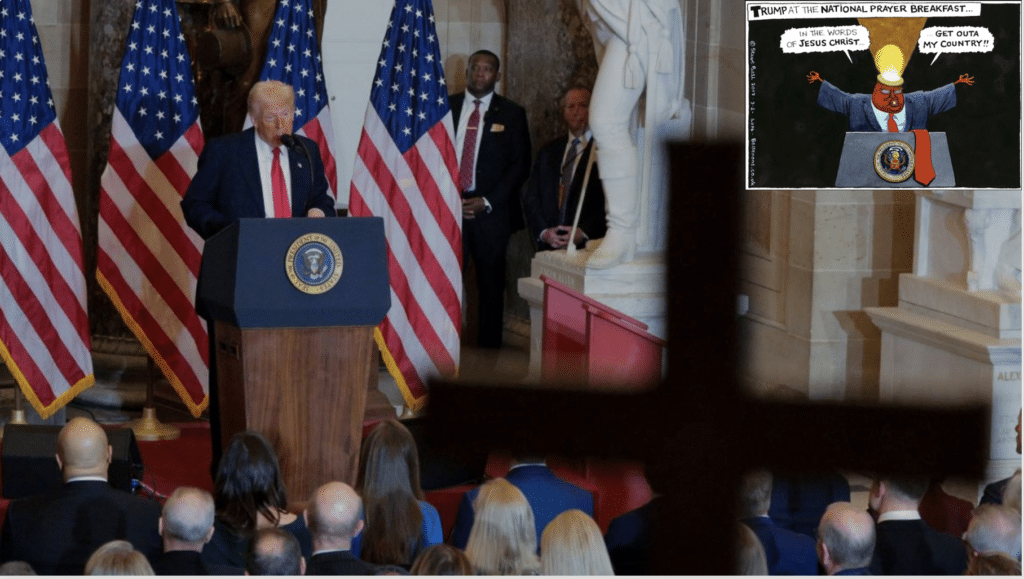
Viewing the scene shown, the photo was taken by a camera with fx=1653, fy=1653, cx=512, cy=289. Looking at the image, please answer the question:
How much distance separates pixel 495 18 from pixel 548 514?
5.75 m

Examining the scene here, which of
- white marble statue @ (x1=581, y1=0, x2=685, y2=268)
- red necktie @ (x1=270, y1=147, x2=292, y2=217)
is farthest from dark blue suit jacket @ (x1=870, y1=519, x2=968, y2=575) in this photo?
white marble statue @ (x1=581, y1=0, x2=685, y2=268)

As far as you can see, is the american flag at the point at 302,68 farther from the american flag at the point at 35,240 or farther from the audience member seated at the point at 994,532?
the audience member seated at the point at 994,532

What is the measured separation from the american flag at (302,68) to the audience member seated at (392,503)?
3.91 meters

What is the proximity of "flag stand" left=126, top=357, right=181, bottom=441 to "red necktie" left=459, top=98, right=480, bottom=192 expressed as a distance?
215cm

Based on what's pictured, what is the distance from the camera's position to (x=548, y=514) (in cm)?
463

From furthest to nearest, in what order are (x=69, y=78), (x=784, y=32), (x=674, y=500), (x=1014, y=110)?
(x=69, y=78), (x=1014, y=110), (x=784, y=32), (x=674, y=500)

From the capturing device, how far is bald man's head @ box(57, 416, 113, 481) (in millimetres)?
4332

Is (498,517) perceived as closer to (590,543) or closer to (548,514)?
(590,543)

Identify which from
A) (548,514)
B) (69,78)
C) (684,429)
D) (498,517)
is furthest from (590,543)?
(69,78)

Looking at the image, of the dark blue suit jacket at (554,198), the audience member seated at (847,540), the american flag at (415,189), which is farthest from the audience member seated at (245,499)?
the dark blue suit jacket at (554,198)

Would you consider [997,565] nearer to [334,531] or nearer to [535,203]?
[334,531]

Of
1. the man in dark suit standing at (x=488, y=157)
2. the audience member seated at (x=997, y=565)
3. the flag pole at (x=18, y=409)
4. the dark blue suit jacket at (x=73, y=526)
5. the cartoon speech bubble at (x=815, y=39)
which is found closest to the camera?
the cartoon speech bubble at (x=815, y=39)

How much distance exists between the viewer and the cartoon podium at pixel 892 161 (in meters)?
3.04

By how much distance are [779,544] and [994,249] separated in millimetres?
2568
